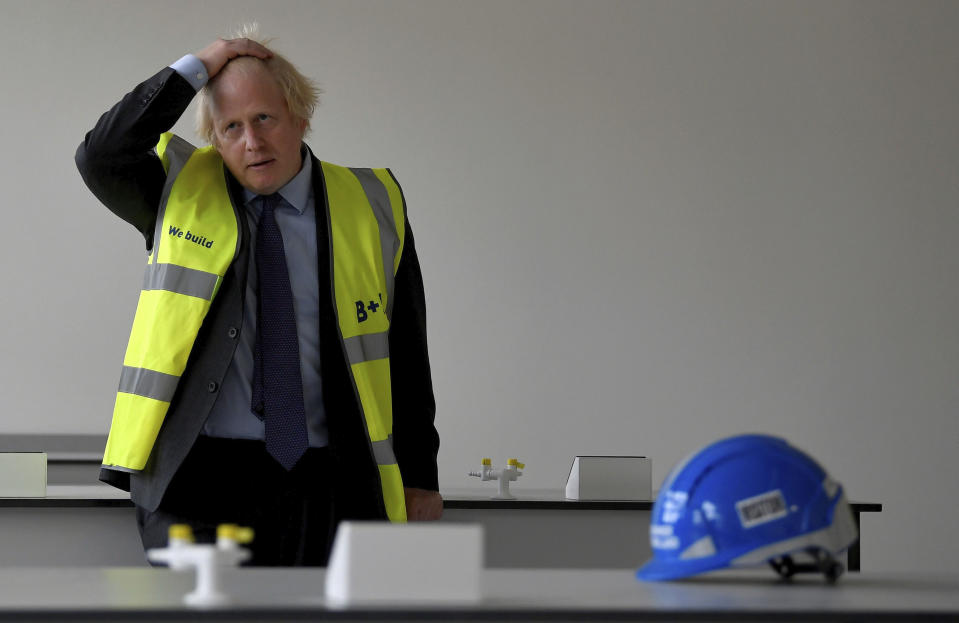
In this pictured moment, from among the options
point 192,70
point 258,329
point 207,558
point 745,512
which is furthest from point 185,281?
point 745,512

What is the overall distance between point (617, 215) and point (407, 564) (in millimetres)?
3558

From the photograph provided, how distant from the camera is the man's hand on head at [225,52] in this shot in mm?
2219

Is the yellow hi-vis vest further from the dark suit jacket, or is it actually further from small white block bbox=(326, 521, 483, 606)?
small white block bbox=(326, 521, 483, 606)

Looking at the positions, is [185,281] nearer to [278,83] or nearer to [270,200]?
[270,200]

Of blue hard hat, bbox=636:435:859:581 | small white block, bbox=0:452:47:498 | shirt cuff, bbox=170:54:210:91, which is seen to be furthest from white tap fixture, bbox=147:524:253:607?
small white block, bbox=0:452:47:498

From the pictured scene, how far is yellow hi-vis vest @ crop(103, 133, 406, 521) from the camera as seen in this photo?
6.75ft

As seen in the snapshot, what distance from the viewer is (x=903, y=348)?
467 centimetres

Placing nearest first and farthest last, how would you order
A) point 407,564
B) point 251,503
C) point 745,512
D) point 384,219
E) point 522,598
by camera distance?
point 407,564, point 522,598, point 745,512, point 251,503, point 384,219

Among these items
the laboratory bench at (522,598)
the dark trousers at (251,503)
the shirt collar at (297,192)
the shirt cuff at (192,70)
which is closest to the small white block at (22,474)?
the dark trousers at (251,503)

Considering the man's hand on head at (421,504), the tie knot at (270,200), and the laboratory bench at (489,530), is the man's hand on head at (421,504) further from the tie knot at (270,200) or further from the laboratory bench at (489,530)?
the tie knot at (270,200)

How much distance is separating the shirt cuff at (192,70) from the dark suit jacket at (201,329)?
0.01 meters

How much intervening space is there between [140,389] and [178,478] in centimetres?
18

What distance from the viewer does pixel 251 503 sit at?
204 centimetres

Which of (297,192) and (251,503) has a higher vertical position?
(297,192)
